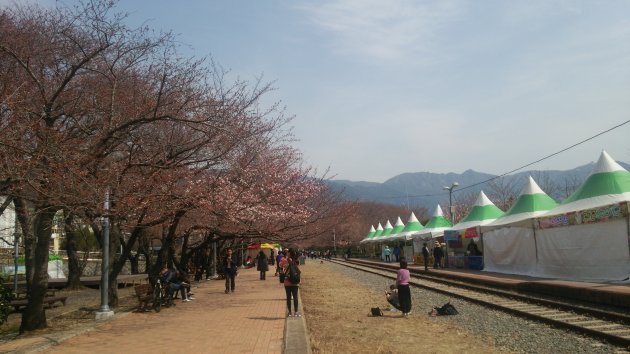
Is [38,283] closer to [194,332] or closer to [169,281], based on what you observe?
[194,332]

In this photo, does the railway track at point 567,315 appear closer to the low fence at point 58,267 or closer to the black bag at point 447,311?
the black bag at point 447,311

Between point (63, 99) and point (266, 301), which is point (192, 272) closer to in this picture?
point (266, 301)

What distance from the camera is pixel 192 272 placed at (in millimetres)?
37781

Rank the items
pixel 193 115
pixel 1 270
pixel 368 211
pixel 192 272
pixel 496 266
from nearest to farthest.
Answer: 1. pixel 193 115
2. pixel 496 266
3. pixel 1 270
4. pixel 192 272
5. pixel 368 211

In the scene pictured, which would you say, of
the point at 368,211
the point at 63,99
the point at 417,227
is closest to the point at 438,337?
the point at 63,99

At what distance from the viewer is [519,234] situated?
79.8 ft

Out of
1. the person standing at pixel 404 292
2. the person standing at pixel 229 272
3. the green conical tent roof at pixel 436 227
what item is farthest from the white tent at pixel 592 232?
the green conical tent roof at pixel 436 227

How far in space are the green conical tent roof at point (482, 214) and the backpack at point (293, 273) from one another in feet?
61.8

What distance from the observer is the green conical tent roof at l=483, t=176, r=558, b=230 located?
23453 mm

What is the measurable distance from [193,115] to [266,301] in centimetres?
645

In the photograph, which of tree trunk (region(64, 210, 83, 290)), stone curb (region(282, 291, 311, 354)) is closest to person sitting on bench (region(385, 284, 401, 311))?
stone curb (region(282, 291, 311, 354))

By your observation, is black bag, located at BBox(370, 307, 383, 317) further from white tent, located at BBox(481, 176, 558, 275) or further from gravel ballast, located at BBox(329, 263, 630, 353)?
white tent, located at BBox(481, 176, 558, 275)

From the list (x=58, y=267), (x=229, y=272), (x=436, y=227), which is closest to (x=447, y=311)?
(x=229, y=272)

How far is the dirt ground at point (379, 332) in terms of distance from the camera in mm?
9312
